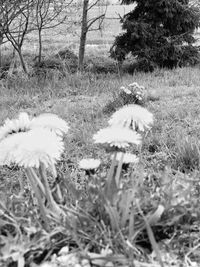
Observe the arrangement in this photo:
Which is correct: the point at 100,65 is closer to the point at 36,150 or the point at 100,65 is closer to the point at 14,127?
the point at 14,127

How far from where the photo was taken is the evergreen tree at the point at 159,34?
7.39 meters

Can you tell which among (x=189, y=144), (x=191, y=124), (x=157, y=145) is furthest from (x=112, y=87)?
(x=189, y=144)

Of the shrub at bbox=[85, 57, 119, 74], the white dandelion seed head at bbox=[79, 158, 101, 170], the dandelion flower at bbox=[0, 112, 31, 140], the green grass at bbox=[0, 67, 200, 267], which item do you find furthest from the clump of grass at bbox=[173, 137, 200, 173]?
the shrub at bbox=[85, 57, 119, 74]

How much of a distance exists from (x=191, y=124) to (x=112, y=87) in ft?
6.89

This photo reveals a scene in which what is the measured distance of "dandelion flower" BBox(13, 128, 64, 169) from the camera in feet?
3.81

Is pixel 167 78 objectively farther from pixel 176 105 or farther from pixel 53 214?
pixel 53 214

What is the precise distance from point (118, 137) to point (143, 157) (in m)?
1.31

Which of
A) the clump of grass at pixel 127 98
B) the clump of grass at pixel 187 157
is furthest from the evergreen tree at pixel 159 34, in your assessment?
the clump of grass at pixel 187 157

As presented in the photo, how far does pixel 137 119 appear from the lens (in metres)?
1.40

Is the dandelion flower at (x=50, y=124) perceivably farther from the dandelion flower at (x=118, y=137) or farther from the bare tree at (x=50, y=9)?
the bare tree at (x=50, y=9)

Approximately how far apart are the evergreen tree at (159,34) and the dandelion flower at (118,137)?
619 centimetres

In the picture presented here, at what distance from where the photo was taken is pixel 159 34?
24.7ft

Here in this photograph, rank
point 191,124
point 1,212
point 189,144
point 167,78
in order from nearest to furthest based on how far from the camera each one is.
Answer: point 1,212
point 189,144
point 191,124
point 167,78

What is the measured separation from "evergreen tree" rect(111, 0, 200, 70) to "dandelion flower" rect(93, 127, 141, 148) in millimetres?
6189
